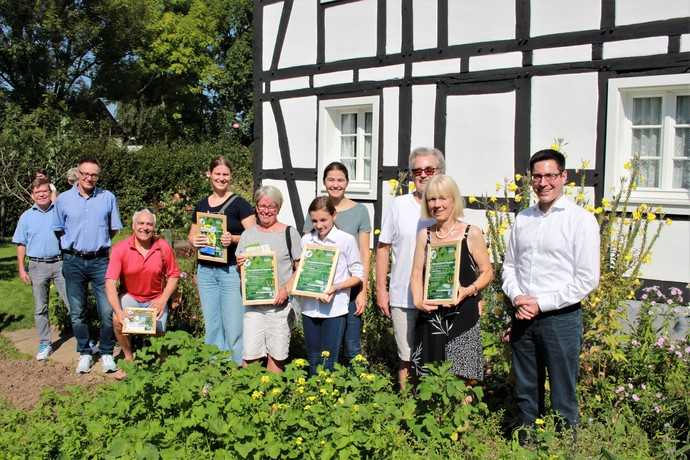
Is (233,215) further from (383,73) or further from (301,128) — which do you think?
(301,128)

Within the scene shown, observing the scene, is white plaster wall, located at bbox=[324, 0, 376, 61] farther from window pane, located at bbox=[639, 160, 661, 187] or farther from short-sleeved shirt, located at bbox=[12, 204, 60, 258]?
short-sleeved shirt, located at bbox=[12, 204, 60, 258]

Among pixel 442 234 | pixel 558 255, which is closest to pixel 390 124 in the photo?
pixel 442 234

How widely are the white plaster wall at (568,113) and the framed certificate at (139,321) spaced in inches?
200

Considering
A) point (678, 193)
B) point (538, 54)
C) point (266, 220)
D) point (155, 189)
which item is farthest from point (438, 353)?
point (155, 189)

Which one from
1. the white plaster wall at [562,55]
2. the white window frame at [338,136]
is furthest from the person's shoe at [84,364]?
the white plaster wall at [562,55]

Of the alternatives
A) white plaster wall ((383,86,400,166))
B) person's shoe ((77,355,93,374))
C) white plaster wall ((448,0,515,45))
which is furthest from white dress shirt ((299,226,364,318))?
white plaster wall ((383,86,400,166))

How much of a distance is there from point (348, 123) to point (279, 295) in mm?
6145

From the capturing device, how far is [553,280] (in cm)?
333

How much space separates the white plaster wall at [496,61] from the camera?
7980mm

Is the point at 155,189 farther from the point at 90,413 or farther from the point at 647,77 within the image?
the point at 90,413

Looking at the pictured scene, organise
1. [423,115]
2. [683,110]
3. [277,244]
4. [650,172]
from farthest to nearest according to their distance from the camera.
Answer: [423,115]
[650,172]
[683,110]
[277,244]

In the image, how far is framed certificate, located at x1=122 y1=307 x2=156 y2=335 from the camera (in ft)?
16.1

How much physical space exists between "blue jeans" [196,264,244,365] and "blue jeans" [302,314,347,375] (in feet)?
2.47

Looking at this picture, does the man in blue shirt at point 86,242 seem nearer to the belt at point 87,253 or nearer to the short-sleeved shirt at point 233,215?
the belt at point 87,253
